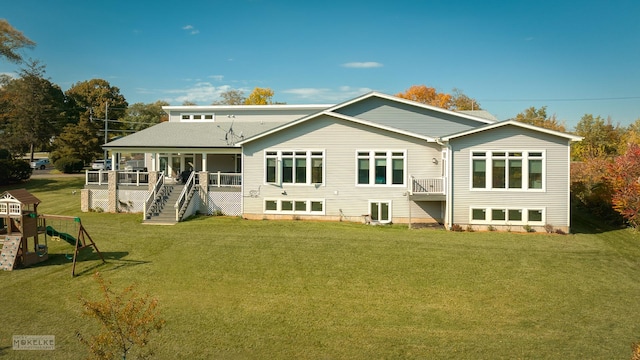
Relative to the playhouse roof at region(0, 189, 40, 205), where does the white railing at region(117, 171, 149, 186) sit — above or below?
above

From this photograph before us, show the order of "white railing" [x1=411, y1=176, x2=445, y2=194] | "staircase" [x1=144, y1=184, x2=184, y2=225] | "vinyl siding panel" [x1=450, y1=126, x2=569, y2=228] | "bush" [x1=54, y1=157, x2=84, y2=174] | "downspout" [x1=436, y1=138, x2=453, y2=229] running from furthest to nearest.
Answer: "bush" [x1=54, y1=157, x2=84, y2=174], "staircase" [x1=144, y1=184, x2=184, y2=225], "white railing" [x1=411, y1=176, x2=445, y2=194], "downspout" [x1=436, y1=138, x2=453, y2=229], "vinyl siding panel" [x1=450, y1=126, x2=569, y2=228]

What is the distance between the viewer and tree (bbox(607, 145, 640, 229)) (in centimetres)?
1784

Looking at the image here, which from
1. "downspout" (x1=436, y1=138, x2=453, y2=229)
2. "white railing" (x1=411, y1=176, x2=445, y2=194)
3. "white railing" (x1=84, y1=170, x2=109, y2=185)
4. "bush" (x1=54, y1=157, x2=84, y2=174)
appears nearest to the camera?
"downspout" (x1=436, y1=138, x2=453, y2=229)

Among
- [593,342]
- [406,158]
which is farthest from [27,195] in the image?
[593,342]

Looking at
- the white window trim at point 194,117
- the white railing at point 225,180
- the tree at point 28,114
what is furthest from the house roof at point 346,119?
the tree at point 28,114

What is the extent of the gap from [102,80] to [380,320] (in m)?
58.7

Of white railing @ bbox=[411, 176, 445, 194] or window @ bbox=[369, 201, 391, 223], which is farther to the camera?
window @ bbox=[369, 201, 391, 223]

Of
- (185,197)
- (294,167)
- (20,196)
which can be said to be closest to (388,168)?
(294,167)

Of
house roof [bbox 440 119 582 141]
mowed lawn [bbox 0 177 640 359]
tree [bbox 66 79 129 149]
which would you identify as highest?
tree [bbox 66 79 129 149]

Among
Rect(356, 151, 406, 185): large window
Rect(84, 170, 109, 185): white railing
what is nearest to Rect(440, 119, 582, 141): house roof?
Rect(356, 151, 406, 185): large window

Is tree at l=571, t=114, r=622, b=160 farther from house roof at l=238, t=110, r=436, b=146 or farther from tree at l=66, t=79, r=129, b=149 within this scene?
tree at l=66, t=79, r=129, b=149

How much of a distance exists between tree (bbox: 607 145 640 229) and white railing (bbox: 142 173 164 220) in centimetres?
2145

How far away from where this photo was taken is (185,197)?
68.7 feet

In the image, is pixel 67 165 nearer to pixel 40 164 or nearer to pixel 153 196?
pixel 40 164
